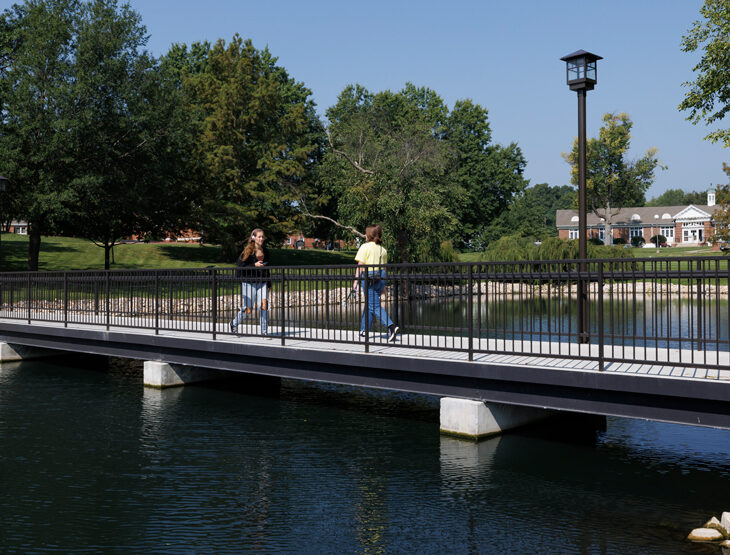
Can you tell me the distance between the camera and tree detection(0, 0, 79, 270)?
98.6 ft

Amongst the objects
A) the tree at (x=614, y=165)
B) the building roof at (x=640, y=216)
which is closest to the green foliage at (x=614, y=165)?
the tree at (x=614, y=165)

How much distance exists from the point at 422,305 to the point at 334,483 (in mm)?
3364

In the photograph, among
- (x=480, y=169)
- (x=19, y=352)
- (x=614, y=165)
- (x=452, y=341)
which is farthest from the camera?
(x=614, y=165)

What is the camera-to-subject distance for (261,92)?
50.2 metres

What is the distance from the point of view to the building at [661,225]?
117312 mm

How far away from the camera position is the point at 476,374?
981 centimetres

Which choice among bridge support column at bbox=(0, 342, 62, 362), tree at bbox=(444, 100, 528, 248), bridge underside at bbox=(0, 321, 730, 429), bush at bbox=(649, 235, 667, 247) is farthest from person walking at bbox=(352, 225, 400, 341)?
bush at bbox=(649, 235, 667, 247)

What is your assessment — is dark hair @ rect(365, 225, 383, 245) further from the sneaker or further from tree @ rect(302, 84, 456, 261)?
tree @ rect(302, 84, 456, 261)

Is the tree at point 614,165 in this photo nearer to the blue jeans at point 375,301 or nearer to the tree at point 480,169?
the tree at point 480,169

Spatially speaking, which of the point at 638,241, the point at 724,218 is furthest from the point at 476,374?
the point at 638,241

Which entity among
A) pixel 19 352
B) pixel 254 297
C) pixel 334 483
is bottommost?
pixel 334 483

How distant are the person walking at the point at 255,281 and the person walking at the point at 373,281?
1733mm

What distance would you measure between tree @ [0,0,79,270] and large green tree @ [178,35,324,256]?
528 inches

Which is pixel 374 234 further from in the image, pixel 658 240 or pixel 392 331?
pixel 658 240
